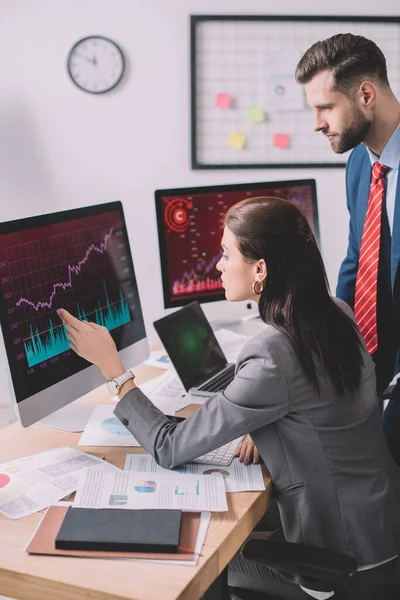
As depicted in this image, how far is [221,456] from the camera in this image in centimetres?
153

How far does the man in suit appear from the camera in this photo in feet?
6.44

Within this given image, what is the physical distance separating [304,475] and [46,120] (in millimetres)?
2531

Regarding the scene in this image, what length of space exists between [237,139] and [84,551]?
100.0 inches

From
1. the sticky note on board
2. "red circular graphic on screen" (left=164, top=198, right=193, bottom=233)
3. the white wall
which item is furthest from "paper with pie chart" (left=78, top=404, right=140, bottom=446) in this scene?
the sticky note on board

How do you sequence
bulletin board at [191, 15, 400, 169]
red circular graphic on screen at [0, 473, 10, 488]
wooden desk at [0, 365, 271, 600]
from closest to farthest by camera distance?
1. wooden desk at [0, 365, 271, 600]
2. red circular graphic on screen at [0, 473, 10, 488]
3. bulletin board at [191, 15, 400, 169]

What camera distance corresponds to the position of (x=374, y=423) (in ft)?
5.01

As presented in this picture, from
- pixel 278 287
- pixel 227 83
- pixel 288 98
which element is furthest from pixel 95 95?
pixel 278 287

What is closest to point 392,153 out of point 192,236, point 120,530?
point 192,236

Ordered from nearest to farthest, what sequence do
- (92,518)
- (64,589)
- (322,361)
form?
(64,589)
(92,518)
(322,361)

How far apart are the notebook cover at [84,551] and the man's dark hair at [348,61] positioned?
1.30 metres

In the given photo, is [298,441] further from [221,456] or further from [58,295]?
[58,295]

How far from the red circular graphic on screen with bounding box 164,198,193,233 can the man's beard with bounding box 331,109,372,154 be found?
54 cm

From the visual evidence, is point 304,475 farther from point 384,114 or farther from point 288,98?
point 288,98

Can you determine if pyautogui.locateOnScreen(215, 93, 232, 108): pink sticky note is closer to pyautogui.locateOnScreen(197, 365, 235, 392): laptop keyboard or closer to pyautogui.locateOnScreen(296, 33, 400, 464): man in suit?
pyautogui.locateOnScreen(296, 33, 400, 464): man in suit
